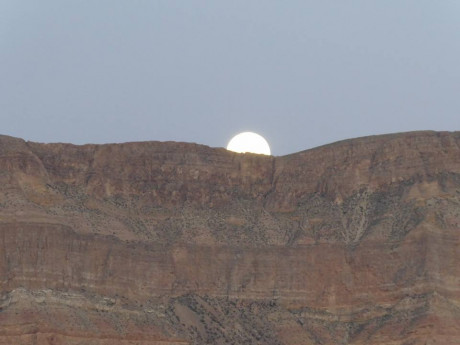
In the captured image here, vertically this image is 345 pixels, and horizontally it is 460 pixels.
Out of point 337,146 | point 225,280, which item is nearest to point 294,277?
point 225,280

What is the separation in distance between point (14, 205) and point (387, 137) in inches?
1047

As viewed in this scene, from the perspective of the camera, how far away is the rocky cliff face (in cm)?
11719

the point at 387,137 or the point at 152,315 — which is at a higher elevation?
the point at 387,137

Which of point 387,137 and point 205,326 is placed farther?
point 387,137

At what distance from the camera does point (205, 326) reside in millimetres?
119562

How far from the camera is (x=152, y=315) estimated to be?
118688 mm

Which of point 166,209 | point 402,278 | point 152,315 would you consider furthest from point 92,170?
point 402,278

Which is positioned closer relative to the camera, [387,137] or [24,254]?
[24,254]

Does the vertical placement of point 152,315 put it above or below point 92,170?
below

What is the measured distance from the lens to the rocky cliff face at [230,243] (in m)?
117

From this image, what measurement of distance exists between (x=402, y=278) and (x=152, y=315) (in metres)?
16.0

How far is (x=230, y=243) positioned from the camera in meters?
127

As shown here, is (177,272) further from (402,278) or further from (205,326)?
(402,278)

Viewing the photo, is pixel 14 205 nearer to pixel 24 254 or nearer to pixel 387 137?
pixel 24 254
